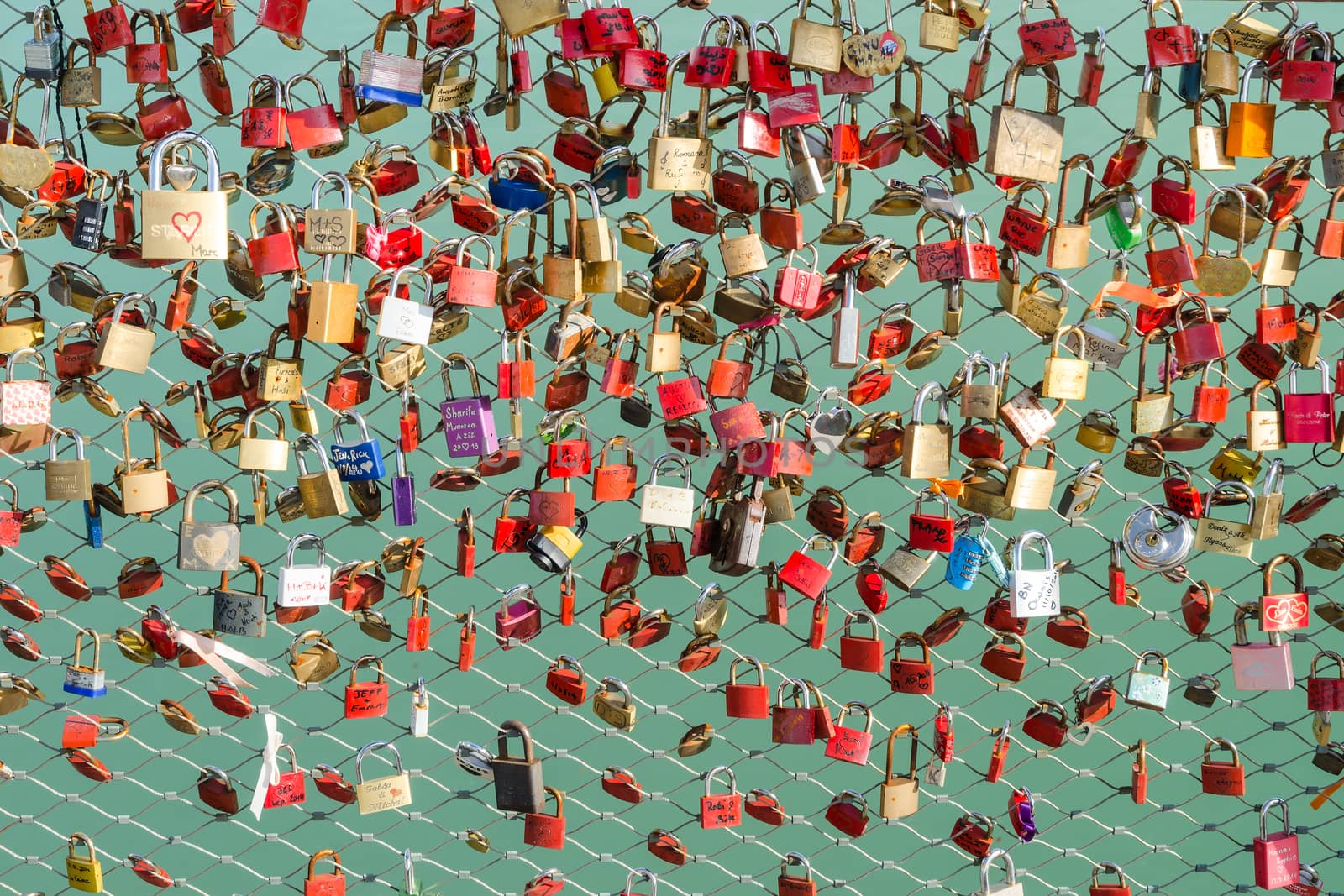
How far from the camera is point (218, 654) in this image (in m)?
2.63

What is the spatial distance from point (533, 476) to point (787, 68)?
38.8 inches

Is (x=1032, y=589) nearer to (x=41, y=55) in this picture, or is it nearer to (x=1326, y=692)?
(x=1326, y=692)

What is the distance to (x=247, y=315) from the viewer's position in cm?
290

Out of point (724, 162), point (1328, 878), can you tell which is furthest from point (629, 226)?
point (1328, 878)

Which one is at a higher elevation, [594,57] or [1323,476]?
[594,57]

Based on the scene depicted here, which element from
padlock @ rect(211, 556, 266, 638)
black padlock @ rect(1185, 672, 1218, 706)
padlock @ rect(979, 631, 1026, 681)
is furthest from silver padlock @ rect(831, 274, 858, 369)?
padlock @ rect(211, 556, 266, 638)

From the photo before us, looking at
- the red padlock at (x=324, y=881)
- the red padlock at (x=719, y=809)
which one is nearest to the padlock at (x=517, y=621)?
the red padlock at (x=719, y=809)

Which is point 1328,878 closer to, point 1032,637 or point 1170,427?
point 1032,637

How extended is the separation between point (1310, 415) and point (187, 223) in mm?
2140

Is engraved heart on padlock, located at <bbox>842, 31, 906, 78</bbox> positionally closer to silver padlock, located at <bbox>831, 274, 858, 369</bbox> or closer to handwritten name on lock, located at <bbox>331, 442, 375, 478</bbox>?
silver padlock, located at <bbox>831, 274, 858, 369</bbox>

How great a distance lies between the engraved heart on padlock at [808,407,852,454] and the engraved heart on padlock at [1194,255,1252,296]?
73 centimetres

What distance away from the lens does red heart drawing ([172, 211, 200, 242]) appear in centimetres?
222

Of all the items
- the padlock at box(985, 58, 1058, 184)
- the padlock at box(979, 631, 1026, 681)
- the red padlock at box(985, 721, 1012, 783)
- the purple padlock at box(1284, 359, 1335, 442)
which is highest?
the padlock at box(985, 58, 1058, 184)

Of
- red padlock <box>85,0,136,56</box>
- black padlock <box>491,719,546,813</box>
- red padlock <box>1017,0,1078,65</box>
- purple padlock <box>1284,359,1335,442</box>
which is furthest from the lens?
black padlock <box>491,719,546,813</box>
